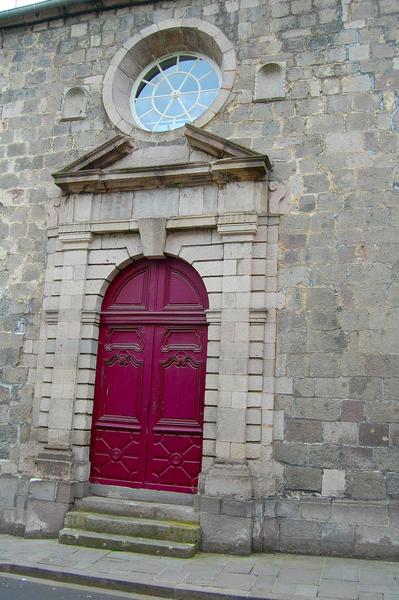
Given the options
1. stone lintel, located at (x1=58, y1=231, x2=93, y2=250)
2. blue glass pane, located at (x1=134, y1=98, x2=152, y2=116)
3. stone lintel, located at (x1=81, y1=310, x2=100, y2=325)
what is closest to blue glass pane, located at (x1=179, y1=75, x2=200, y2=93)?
blue glass pane, located at (x1=134, y1=98, x2=152, y2=116)

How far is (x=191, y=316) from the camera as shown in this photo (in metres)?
7.07

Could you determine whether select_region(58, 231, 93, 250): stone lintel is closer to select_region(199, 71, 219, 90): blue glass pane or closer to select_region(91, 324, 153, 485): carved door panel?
select_region(91, 324, 153, 485): carved door panel

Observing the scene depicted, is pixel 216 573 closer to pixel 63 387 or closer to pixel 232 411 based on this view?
pixel 232 411

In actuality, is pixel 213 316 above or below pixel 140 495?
above

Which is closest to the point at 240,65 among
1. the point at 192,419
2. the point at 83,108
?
the point at 83,108

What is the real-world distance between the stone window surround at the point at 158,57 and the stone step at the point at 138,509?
4.38 meters

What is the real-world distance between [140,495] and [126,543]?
70cm

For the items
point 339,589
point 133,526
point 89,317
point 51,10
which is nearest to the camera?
point 339,589

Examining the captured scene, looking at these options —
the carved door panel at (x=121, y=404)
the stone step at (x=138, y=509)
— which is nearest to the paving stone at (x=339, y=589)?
the stone step at (x=138, y=509)

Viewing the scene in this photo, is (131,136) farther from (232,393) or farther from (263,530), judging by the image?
(263,530)

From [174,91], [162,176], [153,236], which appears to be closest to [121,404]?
[153,236]

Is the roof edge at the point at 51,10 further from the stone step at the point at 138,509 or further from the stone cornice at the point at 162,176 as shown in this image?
the stone step at the point at 138,509

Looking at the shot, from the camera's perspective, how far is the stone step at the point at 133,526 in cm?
621

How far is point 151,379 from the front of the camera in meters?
7.09
